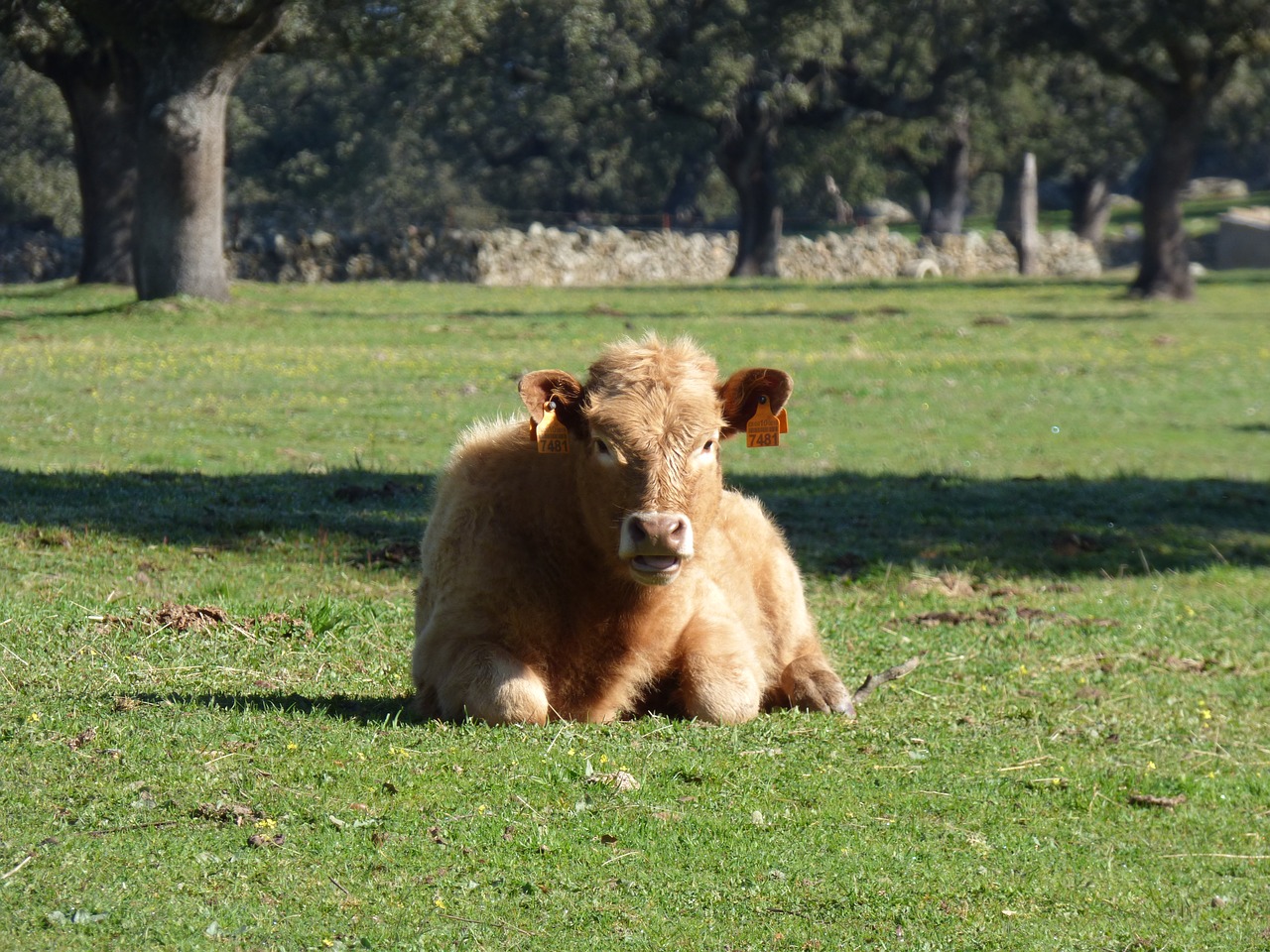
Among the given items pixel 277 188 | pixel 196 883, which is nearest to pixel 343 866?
pixel 196 883

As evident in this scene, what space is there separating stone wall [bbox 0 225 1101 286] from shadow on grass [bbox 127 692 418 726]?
129 feet

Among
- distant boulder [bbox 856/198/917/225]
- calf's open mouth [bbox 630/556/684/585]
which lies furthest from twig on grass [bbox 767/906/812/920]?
distant boulder [bbox 856/198/917/225]

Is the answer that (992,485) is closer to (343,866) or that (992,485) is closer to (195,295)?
(343,866)

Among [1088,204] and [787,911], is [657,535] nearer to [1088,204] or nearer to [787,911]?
[787,911]

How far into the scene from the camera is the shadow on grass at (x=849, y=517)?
39.8ft

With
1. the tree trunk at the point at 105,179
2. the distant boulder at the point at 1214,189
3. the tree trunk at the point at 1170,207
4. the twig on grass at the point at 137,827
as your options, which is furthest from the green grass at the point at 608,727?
the distant boulder at the point at 1214,189

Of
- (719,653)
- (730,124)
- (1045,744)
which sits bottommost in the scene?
(1045,744)

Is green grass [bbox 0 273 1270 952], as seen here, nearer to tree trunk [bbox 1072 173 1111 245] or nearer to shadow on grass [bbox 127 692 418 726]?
shadow on grass [bbox 127 692 418 726]

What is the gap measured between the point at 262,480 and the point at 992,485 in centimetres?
793

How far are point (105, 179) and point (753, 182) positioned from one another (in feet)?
75.5

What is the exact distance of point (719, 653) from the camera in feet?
25.7

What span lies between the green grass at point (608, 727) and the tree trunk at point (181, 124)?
Result: 26.9ft

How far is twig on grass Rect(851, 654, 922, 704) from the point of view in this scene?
9.01 metres

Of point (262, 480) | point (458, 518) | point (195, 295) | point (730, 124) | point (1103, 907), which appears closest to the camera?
point (1103, 907)
